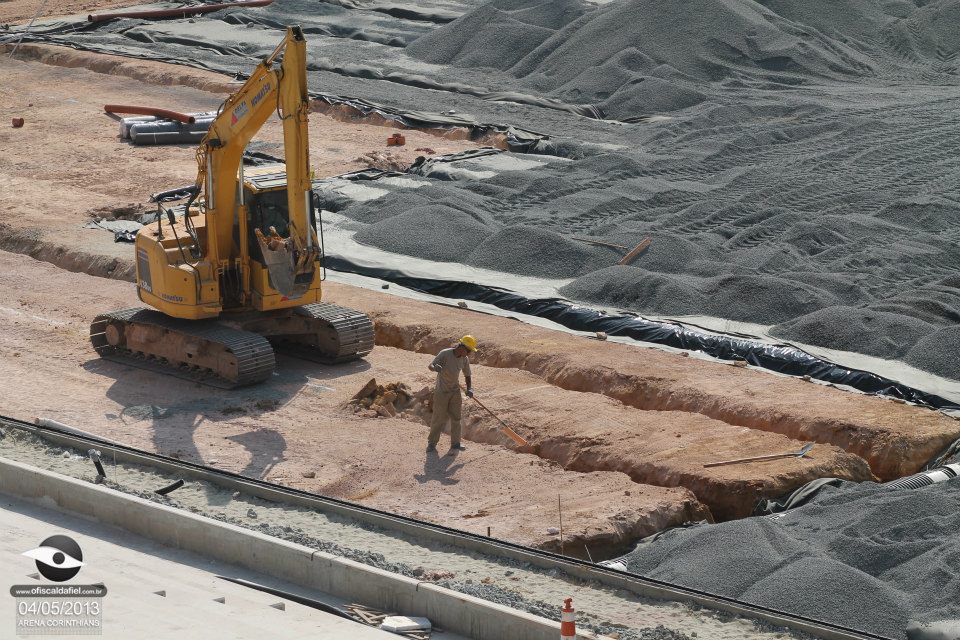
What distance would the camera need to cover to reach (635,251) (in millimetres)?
21062

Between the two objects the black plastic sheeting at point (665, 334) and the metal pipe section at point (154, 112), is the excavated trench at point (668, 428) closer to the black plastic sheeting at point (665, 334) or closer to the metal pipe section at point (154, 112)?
the black plastic sheeting at point (665, 334)

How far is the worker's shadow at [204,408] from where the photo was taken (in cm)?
1508

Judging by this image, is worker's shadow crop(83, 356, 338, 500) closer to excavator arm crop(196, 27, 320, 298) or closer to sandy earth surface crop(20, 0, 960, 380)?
excavator arm crop(196, 27, 320, 298)

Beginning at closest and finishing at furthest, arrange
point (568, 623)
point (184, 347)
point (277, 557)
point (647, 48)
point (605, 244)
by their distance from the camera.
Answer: point (568, 623) → point (277, 557) → point (184, 347) → point (605, 244) → point (647, 48)

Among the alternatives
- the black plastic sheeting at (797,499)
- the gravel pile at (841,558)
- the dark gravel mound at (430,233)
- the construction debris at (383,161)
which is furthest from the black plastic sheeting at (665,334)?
the construction debris at (383,161)

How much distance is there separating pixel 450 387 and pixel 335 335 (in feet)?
10.7

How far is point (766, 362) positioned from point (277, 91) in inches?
281

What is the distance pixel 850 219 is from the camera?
71.7 ft

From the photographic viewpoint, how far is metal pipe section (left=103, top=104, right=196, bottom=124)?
3049 cm

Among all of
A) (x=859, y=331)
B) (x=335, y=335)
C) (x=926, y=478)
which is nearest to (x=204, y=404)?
(x=335, y=335)

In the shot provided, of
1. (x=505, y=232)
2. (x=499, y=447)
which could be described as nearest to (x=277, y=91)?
(x=499, y=447)

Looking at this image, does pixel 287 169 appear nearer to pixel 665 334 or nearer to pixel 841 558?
pixel 665 334

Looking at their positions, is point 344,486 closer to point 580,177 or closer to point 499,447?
point 499,447

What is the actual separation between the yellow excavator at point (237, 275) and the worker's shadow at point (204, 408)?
233mm
